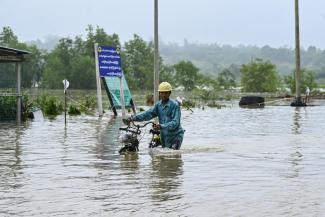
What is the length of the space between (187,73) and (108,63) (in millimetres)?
66261

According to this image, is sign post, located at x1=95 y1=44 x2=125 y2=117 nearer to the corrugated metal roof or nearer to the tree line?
the corrugated metal roof

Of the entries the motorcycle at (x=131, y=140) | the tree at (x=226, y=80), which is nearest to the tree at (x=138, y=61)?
the tree at (x=226, y=80)

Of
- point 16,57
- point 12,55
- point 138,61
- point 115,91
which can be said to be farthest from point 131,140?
point 138,61

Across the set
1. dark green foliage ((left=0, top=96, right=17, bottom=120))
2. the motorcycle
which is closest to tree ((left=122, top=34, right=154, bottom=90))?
dark green foliage ((left=0, top=96, right=17, bottom=120))

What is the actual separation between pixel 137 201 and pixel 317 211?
7.23ft

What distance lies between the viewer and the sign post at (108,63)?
33.7m

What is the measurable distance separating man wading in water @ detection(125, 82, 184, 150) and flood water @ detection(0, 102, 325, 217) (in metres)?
0.28

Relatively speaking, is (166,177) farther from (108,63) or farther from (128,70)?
(128,70)

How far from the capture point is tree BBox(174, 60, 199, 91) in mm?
99500

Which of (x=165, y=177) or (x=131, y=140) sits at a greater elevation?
(x=131, y=140)

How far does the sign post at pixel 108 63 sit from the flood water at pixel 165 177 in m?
13.9

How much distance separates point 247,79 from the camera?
94.1 m

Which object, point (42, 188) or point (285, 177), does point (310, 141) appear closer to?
point (285, 177)

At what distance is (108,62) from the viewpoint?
33906 millimetres
